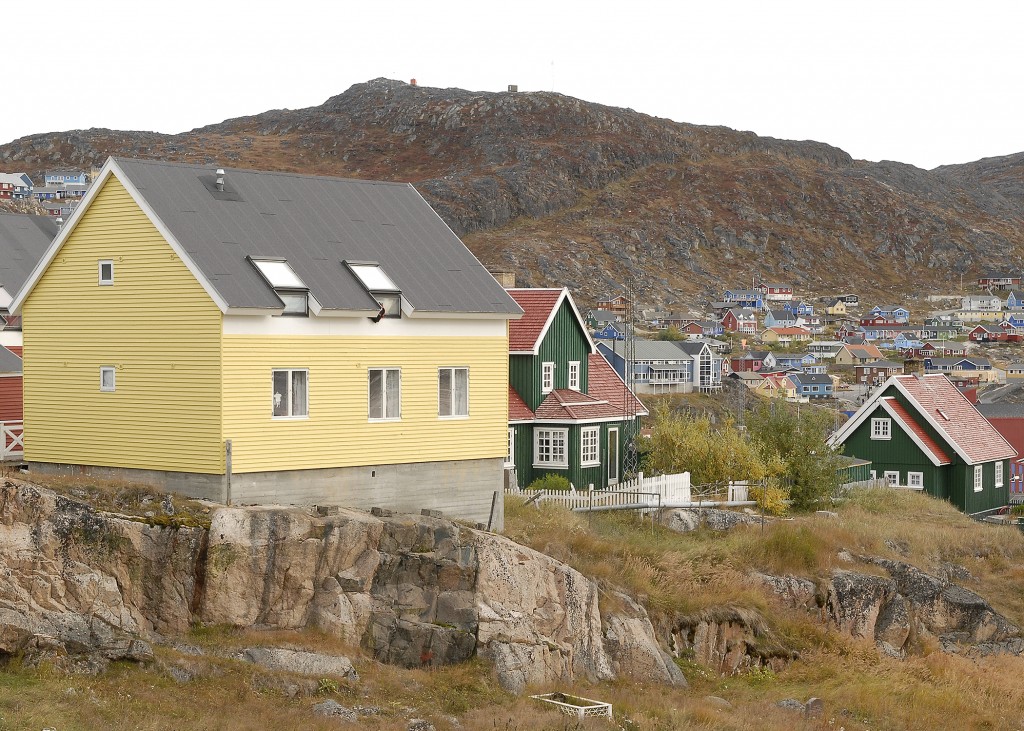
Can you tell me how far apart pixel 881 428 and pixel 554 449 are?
18.4 meters

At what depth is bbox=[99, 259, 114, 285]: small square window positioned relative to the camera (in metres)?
29.2

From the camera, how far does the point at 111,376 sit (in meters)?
29.1

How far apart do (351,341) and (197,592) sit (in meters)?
7.13

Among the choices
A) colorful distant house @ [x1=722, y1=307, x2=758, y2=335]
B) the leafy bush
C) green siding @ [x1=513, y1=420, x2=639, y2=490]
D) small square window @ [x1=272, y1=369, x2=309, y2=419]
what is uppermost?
colorful distant house @ [x1=722, y1=307, x2=758, y2=335]

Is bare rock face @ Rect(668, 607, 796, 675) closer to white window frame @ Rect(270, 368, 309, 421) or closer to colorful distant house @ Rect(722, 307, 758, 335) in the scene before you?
white window frame @ Rect(270, 368, 309, 421)

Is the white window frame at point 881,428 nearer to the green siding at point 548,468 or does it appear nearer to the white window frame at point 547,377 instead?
the green siding at point 548,468

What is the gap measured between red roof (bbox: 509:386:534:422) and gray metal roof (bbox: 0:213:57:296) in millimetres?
16619

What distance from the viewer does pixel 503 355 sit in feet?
108

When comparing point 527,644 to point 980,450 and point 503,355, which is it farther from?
point 980,450

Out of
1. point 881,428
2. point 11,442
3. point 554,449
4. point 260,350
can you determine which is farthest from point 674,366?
point 260,350

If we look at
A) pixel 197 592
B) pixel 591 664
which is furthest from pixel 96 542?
pixel 591 664

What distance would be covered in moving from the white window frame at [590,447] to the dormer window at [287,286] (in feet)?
53.2

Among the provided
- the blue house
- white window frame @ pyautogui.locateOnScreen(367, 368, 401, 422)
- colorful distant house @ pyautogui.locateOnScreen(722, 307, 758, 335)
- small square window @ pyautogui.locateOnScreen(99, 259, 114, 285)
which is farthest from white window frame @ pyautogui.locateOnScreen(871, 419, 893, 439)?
colorful distant house @ pyautogui.locateOnScreen(722, 307, 758, 335)

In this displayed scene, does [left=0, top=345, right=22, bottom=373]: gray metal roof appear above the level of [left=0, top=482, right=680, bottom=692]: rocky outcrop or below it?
above
